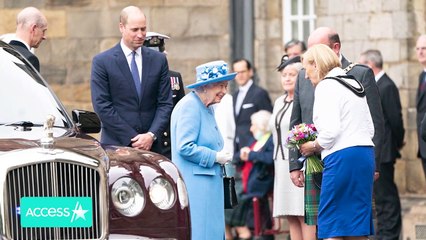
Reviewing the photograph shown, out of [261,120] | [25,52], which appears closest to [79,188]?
[25,52]

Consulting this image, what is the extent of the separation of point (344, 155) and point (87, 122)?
1.98 metres

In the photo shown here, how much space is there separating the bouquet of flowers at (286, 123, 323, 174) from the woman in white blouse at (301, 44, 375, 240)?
0.32 m

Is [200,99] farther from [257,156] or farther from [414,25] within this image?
[414,25]

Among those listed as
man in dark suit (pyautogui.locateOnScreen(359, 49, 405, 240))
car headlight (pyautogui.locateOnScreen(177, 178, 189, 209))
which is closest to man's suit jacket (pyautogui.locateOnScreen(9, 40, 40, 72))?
car headlight (pyautogui.locateOnScreen(177, 178, 189, 209))

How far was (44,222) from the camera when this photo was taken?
33.1 ft

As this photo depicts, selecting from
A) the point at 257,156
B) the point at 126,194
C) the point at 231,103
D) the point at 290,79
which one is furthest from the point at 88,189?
the point at 231,103

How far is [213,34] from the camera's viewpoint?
67.3 ft

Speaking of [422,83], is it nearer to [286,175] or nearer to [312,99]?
[286,175]

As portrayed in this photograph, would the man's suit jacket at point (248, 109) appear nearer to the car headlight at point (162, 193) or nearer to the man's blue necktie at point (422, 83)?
the man's blue necktie at point (422, 83)

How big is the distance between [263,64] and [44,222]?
10446mm

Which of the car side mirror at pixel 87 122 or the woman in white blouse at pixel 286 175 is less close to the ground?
the car side mirror at pixel 87 122

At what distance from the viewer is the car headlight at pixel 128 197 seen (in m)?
10.3

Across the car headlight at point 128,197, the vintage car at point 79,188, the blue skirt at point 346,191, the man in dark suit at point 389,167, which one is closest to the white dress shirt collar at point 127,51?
the blue skirt at point 346,191

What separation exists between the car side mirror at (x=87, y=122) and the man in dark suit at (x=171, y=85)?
1.89m
